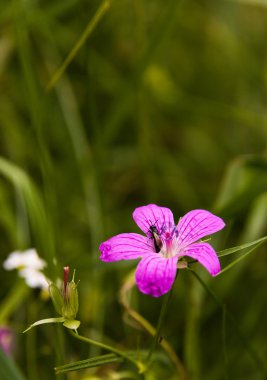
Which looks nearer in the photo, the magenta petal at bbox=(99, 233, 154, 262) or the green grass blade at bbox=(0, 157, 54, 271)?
the magenta petal at bbox=(99, 233, 154, 262)

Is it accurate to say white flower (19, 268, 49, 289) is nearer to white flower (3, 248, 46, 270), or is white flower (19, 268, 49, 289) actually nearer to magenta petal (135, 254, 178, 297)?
white flower (3, 248, 46, 270)

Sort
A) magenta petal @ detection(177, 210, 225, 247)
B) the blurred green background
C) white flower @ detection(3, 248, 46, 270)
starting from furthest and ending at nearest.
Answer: the blurred green background
white flower @ detection(3, 248, 46, 270)
magenta petal @ detection(177, 210, 225, 247)

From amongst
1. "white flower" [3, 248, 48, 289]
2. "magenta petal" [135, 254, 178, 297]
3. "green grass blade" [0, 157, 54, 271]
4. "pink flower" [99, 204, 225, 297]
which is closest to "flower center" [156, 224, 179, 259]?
"pink flower" [99, 204, 225, 297]

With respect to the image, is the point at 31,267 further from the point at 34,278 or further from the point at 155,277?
the point at 155,277

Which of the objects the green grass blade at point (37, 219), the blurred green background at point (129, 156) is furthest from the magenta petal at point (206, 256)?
the green grass blade at point (37, 219)

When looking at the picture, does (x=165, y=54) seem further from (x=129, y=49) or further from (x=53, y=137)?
(x=53, y=137)

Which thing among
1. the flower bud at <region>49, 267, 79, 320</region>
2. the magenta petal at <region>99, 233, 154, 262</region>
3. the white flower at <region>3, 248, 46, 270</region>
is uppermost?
the white flower at <region>3, 248, 46, 270</region>
